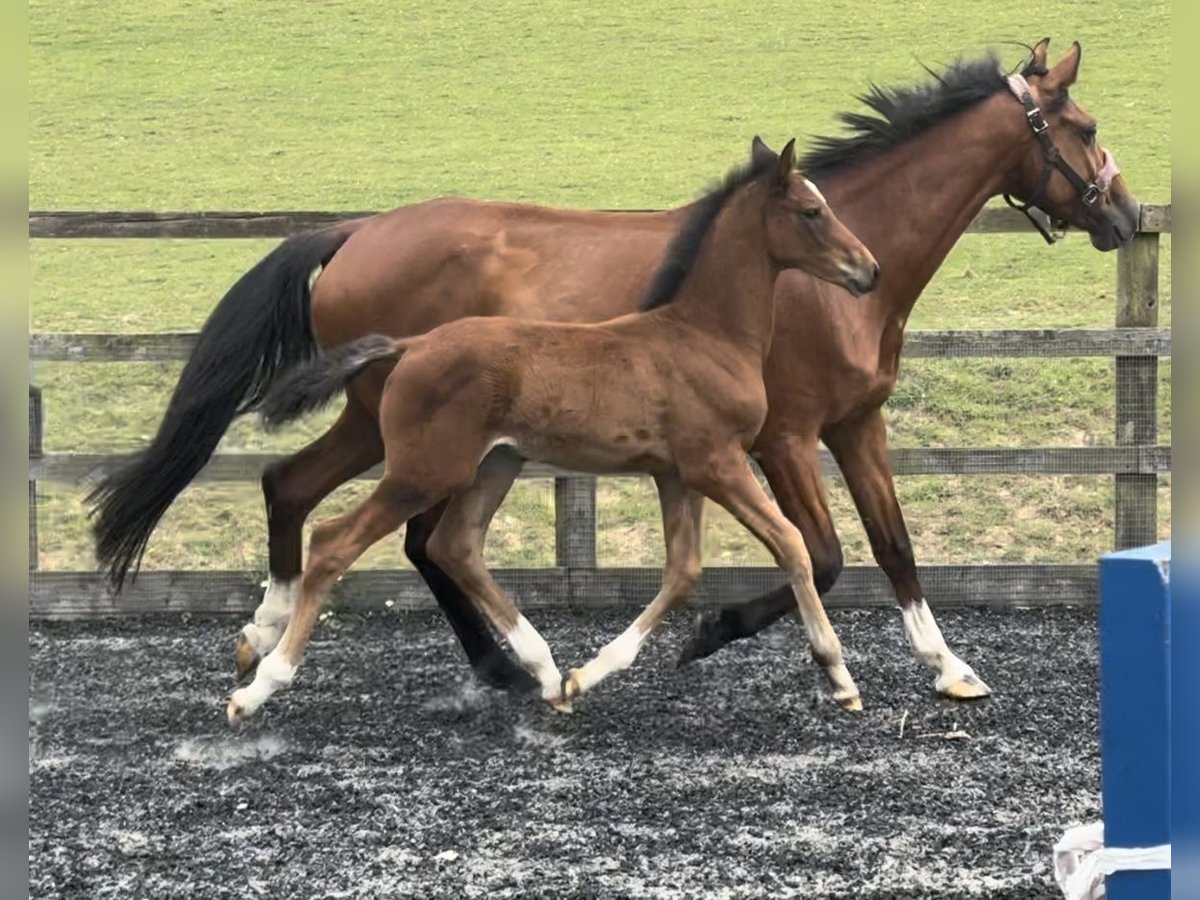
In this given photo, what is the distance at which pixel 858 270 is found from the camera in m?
5.01

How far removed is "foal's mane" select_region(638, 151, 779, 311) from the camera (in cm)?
524

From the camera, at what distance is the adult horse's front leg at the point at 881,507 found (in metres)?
5.77

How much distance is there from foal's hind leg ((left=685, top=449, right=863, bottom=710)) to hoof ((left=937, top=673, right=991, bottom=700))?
675mm

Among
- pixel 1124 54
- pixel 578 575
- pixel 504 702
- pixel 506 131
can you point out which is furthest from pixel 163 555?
pixel 1124 54

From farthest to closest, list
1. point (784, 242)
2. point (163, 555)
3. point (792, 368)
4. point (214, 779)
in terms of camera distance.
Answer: point (163, 555)
point (792, 368)
point (784, 242)
point (214, 779)

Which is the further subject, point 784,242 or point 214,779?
point 784,242

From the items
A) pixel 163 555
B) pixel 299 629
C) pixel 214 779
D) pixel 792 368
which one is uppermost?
pixel 792 368

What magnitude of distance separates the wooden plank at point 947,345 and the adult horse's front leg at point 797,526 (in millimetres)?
1565

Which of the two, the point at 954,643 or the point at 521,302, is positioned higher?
the point at 521,302

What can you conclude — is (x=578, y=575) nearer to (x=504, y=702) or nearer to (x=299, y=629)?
(x=504, y=702)

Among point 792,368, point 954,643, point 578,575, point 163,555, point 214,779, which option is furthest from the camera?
point 163,555

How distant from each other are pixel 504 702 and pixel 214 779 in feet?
3.87

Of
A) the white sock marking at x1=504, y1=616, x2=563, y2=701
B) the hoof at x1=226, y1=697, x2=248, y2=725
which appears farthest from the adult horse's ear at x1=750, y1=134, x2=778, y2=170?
the hoof at x1=226, y1=697, x2=248, y2=725

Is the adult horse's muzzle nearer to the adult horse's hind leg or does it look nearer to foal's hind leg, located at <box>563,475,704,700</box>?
foal's hind leg, located at <box>563,475,704,700</box>
